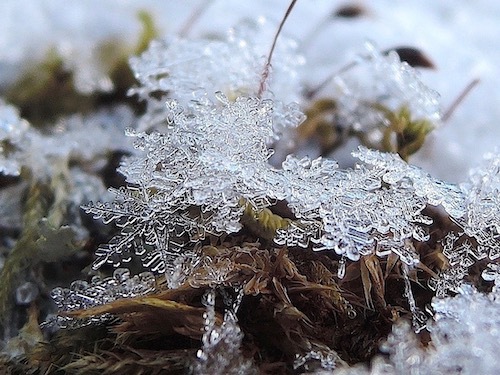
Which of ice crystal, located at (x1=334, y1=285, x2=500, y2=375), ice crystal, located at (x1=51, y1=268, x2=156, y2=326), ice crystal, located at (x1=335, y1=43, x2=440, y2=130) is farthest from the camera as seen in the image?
Answer: ice crystal, located at (x1=335, y1=43, x2=440, y2=130)

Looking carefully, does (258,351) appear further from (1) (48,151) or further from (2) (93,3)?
(2) (93,3)

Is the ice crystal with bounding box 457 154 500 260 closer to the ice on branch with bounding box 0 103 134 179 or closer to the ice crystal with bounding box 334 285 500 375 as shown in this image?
the ice crystal with bounding box 334 285 500 375

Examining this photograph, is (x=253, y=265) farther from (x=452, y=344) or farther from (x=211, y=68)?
(x=211, y=68)

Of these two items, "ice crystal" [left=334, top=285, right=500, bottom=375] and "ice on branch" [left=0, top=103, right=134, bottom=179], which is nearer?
"ice crystal" [left=334, top=285, right=500, bottom=375]

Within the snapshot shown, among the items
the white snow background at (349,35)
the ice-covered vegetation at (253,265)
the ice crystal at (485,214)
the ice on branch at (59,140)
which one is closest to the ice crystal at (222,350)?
the ice-covered vegetation at (253,265)

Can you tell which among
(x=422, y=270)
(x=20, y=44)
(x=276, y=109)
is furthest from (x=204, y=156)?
(x=20, y=44)

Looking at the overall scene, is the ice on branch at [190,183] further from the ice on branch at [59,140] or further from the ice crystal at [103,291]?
the ice on branch at [59,140]

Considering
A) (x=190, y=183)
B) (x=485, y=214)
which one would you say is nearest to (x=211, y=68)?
(x=190, y=183)

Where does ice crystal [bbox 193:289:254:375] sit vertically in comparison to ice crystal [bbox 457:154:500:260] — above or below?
below

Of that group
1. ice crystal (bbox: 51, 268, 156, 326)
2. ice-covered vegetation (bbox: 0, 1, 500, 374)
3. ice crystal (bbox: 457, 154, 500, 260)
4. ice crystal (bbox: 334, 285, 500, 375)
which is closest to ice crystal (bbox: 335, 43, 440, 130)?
ice-covered vegetation (bbox: 0, 1, 500, 374)

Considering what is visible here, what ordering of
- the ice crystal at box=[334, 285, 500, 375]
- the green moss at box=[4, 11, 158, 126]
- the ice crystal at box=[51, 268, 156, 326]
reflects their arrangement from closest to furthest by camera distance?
the ice crystal at box=[334, 285, 500, 375], the ice crystal at box=[51, 268, 156, 326], the green moss at box=[4, 11, 158, 126]
